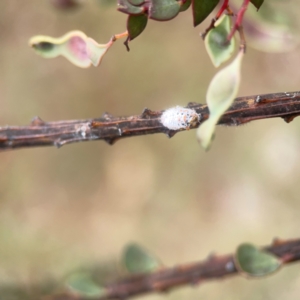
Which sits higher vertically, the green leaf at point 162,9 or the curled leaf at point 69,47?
the curled leaf at point 69,47

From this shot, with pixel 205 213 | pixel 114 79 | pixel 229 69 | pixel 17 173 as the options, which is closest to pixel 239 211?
pixel 205 213

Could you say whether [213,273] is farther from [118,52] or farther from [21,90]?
[21,90]

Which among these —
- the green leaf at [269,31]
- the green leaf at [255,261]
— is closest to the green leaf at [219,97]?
the green leaf at [255,261]

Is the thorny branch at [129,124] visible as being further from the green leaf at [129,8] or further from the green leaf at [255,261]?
the green leaf at [255,261]

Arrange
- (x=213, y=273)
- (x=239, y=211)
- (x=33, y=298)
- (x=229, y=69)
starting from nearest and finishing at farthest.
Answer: (x=229, y=69) < (x=213, y=273) < (x=33, y=298) < (x=239, y=211)

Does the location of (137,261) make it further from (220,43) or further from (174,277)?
(220,43)

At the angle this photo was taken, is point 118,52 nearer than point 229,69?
No
